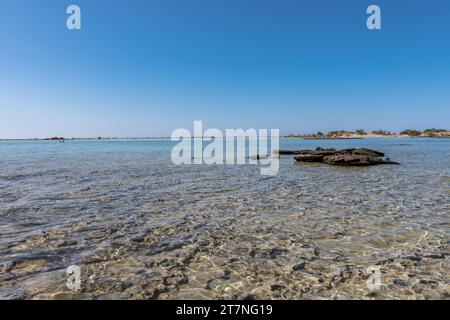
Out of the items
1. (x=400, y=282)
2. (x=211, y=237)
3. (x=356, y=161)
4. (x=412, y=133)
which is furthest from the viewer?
(x=412, y=133)

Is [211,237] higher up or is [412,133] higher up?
[412,133]

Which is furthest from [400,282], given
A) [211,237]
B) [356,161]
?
[356,161]

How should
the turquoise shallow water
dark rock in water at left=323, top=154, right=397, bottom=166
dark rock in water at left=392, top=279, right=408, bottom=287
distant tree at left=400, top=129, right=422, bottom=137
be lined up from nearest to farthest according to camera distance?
1. dark rock in water at left=392, top=279, right=408, bottom=287
2. the turquoise shallow water
3. dark rock in water at left=323, top=154, right=397, bottom=166
4. distant tree at left=400, top=129, right=422, bottom=137

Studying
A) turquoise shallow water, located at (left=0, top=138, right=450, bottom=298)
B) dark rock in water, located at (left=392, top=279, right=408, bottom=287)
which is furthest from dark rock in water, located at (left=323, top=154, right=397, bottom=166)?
dark rock in water, located at (left=392, top=279, right=408, bottom=287)

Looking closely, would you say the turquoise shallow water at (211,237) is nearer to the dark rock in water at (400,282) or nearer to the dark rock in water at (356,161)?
the dark rock in water at (400,282)

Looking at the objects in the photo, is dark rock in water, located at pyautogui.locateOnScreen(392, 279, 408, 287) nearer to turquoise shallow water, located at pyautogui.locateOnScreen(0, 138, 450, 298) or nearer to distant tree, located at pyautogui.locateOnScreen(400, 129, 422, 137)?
turquoise shallow water, located at pyautogui.locateOnScreen(0, 138, 450, 298)

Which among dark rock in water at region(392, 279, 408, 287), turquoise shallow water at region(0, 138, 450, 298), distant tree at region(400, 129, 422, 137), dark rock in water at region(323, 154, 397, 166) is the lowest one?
dark rock in water at region(392, 279, 408, 287)

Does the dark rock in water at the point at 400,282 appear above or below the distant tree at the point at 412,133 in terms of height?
below

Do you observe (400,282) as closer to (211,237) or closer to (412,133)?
(211,237)

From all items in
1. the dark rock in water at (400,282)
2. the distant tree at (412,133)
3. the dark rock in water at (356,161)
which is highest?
the distant tree at (412,133)

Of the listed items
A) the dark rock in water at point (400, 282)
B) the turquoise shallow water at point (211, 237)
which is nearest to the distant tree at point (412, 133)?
the turquoise shallow water at point (211, 237)

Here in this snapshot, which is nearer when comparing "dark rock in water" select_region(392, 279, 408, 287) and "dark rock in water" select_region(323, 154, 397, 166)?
"dark rock in water" select_region(392, 279, 408, 287)

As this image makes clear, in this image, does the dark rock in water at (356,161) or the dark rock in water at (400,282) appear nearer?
the dark rock in water at (400,282)
